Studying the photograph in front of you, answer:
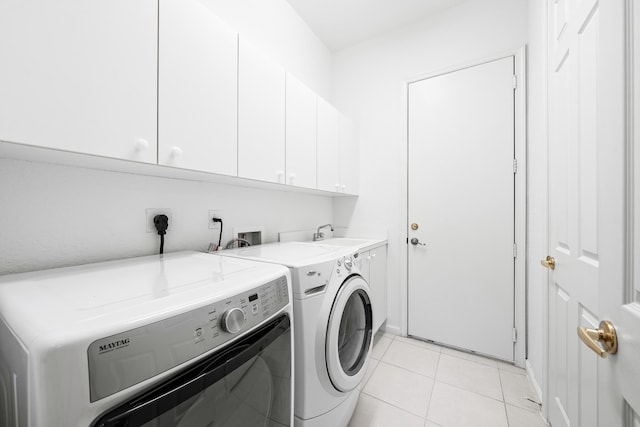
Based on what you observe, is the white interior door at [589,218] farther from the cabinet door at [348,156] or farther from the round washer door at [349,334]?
the cabinet door at [348,156]

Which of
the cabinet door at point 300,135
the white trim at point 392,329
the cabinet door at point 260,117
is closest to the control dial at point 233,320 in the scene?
the cabinet door at point 260,117

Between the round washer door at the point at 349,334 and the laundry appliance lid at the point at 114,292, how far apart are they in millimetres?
423

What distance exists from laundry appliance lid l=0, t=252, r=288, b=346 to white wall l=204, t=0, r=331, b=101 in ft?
4.98

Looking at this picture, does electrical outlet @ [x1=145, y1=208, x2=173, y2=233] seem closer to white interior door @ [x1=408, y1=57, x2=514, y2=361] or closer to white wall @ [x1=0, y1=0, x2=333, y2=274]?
white wall @ [x1=0, y1=0, x2=333, y2=274]

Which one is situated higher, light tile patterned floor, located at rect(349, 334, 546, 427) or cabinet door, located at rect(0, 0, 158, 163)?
cabinet door, located at rect(0, 0, 158, 163)

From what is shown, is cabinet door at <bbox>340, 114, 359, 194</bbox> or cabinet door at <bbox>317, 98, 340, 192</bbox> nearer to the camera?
cabinet door at <bbox>317, 98, 340, 192</bbox>

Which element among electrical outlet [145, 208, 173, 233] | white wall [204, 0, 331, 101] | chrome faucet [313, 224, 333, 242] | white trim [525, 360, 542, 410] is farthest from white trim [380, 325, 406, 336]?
white wall [204, 0, 331, 101]

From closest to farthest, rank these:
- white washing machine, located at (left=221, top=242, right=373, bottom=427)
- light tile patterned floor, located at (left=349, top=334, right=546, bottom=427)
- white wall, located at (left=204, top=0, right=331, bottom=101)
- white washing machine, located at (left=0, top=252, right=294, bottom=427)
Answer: white washing machine, located at (left=0, top=252, right=294, bottom=427), white washing machine, located at (left=221, top=242, right=373, bottom=427), light tile patterned floor, located at (left=349, top=334, right=546, bottom=427), white wall, located at (left=204, top=0, right=331, bottom=101)

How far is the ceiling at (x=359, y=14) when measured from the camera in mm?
2033

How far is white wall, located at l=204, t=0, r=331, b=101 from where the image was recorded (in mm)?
1618

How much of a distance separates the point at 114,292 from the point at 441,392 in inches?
73.6

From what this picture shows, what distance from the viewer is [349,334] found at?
4.66 ft

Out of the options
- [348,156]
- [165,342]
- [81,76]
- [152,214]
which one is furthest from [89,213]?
[348,156]

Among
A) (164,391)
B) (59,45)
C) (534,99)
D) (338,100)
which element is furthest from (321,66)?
(164,391)
